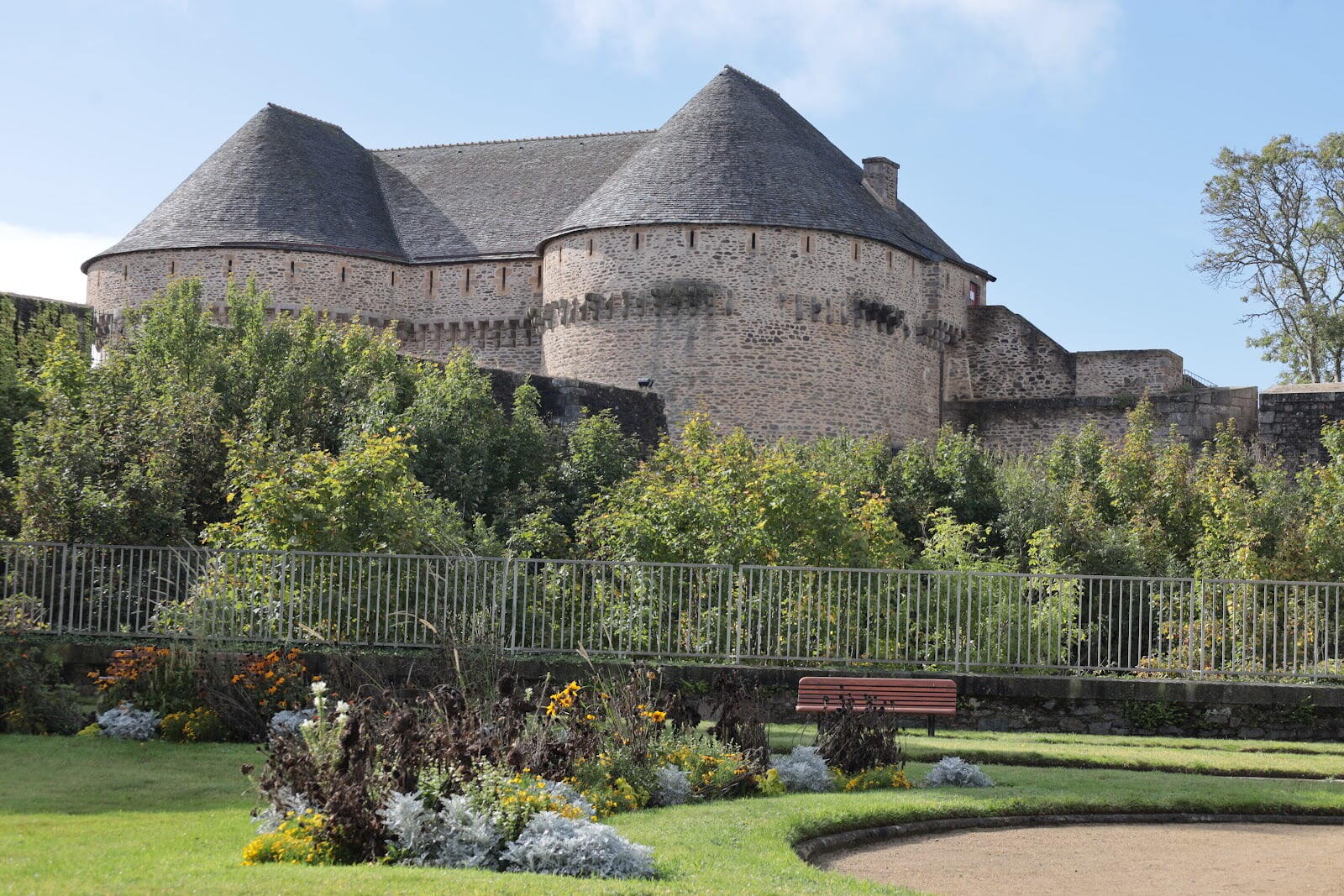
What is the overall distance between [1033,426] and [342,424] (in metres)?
16.3

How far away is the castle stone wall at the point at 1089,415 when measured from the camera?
106ft

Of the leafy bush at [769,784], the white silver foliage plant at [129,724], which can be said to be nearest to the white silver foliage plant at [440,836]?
the leafy bush at [769,784]

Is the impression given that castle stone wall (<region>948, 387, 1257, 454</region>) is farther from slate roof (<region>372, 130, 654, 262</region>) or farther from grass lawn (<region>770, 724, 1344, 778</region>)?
grass lawn (<region>770, 724, 1344, 778</region>)

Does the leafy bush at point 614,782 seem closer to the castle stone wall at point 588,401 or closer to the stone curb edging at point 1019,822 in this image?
the stone curb edging at point 1019,822

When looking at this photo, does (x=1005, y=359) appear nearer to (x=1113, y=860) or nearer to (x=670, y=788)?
(x=670, y=788)

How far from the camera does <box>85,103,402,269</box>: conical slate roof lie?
3684cm

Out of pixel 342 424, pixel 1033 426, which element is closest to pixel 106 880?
pixel 342 424

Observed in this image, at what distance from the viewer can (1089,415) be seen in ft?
113

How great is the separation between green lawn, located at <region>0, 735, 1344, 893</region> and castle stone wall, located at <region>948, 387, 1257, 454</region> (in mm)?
21002

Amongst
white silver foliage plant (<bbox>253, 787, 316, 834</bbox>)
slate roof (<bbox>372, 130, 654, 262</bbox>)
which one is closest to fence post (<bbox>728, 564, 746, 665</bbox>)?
white silver foliage plant (<bbox>253, 787, 316, 834</bbox>)

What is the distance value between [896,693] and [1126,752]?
175 cm

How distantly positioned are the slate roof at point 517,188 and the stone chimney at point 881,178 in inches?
19.0

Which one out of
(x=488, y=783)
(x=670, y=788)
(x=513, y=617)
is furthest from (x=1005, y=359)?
(x=488, y=783)

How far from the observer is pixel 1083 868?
8539 mm
